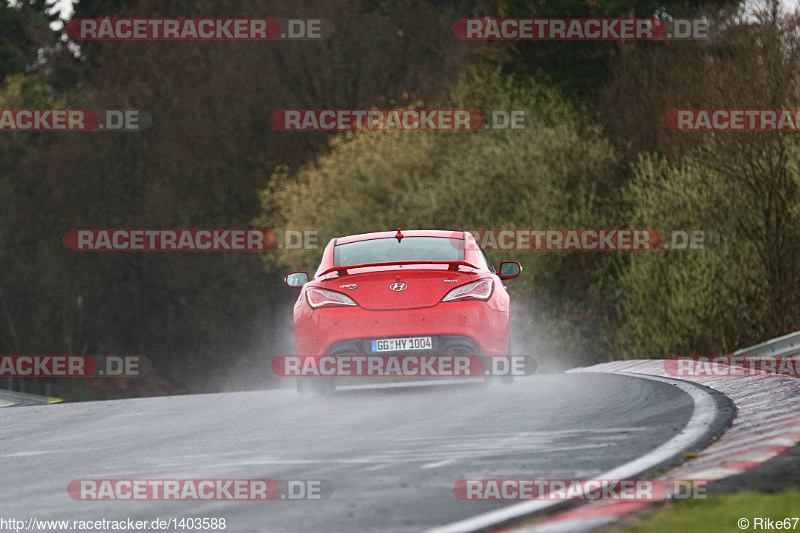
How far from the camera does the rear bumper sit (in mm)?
11891

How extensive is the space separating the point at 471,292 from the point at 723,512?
22.1 feet

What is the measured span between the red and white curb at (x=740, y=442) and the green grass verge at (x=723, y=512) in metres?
0.19

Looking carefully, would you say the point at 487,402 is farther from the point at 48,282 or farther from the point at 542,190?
the point at 48,282

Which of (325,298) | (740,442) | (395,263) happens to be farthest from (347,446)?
(395,263)

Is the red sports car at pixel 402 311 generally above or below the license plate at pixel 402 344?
above

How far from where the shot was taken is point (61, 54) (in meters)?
69.8

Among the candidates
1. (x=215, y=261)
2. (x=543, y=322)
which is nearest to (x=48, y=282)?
(x=215, y=261)

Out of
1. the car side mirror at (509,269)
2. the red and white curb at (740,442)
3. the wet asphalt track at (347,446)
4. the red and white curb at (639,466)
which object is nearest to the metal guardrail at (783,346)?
the red and white curb at (740,442)

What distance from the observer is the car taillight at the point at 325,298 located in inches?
473

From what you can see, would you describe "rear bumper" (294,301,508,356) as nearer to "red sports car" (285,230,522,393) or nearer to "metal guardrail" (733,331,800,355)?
"red sports car" (285,230,522,393)

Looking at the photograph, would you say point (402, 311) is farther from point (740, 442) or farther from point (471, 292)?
point (740, 442)

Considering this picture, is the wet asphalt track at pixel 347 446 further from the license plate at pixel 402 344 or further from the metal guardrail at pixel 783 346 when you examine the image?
the metal guardrail at pixel 783 346

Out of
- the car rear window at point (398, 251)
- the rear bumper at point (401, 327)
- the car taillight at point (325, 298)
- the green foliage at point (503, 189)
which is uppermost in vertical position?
the green foliage at point (503, 189)

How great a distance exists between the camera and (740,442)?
25.5ft
